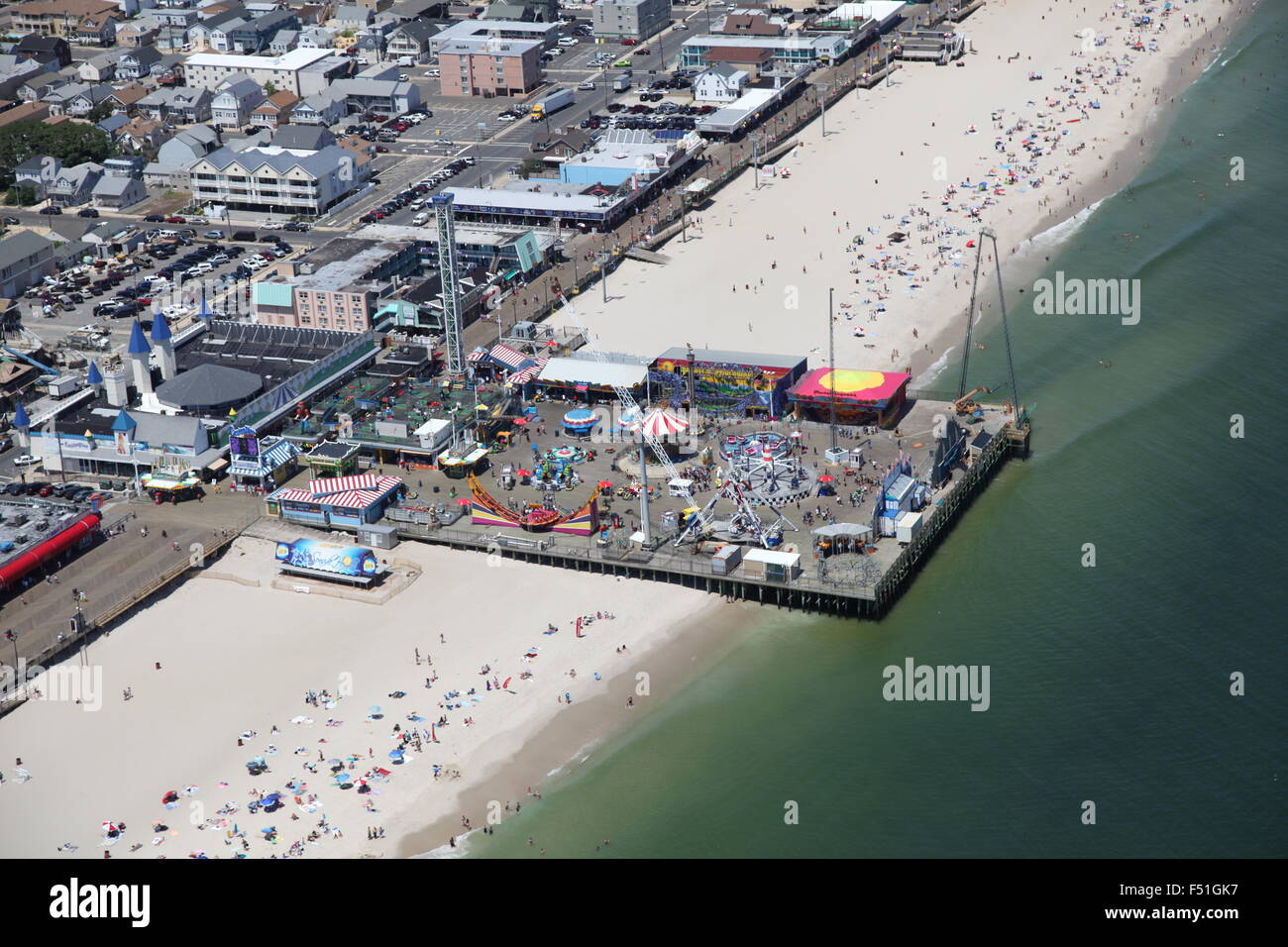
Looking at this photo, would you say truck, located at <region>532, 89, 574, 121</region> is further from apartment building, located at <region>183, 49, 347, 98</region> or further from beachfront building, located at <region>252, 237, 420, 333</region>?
beachfront building, located at <region>252, 237, 420, 333</region>

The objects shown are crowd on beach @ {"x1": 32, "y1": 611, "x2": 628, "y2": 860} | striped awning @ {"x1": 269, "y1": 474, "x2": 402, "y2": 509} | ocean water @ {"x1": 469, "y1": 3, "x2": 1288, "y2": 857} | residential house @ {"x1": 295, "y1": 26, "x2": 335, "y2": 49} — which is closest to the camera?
ocean water @ {"x1": 469, "y1": 3, "x2": 1288, "y2": 857}

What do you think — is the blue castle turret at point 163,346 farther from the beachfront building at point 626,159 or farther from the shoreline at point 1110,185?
the shoreline at point 1110,185

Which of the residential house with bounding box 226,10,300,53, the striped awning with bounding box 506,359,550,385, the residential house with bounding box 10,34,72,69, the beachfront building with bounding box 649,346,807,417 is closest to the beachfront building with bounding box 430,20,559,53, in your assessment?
the residential house with bounding box 226,10,300,53

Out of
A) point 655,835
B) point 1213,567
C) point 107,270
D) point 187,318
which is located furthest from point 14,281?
point 1213,567

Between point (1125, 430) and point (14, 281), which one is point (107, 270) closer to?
point (14, 281)

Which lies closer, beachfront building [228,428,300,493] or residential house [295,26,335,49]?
beachfront building [228,428,300,493]
